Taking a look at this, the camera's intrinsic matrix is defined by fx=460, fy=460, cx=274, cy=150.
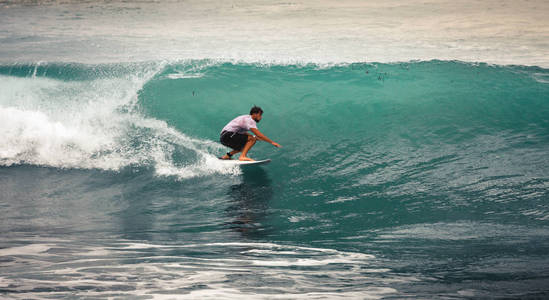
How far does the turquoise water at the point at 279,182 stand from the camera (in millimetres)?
3387

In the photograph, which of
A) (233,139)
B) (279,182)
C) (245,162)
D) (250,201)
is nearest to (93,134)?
(233,139)

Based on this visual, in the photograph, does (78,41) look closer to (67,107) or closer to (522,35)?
(67,107)

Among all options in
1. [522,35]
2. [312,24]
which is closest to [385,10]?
[312,24]

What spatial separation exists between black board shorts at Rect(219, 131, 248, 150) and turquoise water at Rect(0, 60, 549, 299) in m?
0.38

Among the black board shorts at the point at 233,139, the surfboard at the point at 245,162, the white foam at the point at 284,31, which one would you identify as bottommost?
the surfboard at the point at 245,162

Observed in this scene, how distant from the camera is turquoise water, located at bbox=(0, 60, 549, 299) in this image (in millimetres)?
3387

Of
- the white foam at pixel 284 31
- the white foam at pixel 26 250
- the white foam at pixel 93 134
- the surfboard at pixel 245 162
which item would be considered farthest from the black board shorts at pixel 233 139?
the white foam at pixel 284 31

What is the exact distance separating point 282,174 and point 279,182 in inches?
13.5

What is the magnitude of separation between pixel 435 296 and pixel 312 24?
21.4 metres

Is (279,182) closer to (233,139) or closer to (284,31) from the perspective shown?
(233,139)

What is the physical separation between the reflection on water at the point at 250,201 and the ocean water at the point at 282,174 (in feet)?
0.12

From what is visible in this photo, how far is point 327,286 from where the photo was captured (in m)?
3.17

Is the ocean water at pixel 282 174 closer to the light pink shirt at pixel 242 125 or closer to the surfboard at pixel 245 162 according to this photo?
the surfboard at pixel 245 162

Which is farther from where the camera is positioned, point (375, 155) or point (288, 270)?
point (375, 155)
